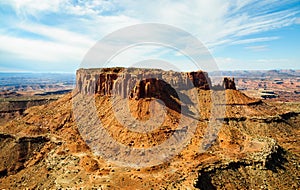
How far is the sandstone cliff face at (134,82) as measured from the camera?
9775 centimetres

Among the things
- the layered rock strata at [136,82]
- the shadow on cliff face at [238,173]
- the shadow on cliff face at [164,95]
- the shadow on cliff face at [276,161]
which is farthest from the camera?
the layered rock strata at [136,82]

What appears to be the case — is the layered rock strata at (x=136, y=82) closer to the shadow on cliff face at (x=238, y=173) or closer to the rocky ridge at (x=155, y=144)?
the rocky ridge at (x=155, y=144)

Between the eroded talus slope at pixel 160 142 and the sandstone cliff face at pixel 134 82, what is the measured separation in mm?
4402

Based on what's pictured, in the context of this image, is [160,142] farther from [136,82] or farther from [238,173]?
[238,173]

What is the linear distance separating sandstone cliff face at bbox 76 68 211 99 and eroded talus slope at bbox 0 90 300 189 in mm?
4402

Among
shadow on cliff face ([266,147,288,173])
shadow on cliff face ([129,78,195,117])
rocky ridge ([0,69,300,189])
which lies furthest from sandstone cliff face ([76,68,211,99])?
shadow on cliff face ([266,147,288,173])

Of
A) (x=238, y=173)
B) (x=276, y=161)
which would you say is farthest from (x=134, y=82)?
(x=276, y=161)

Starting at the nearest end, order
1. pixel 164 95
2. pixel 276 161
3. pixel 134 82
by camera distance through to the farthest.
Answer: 1. pixel 276 161
2. pixel 134 82
3. pixel 164 95

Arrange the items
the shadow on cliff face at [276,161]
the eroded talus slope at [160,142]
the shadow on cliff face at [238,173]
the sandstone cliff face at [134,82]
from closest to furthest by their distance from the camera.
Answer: the shadow on cliff face at [238,173]
the eroded talus slope at [160,142]
the shadow on cliff face at [276,161]
the sandstone cliff face at [134,82]

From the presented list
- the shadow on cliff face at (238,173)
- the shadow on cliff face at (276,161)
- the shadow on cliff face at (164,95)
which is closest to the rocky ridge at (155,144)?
the shadow on cliff face at (276,161)

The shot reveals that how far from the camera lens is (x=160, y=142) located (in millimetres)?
78875

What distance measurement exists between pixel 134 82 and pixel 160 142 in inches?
1174

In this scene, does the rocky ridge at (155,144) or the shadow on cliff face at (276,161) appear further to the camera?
the shadow on cliff face at (276,161)

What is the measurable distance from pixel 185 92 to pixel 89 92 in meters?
42.3
